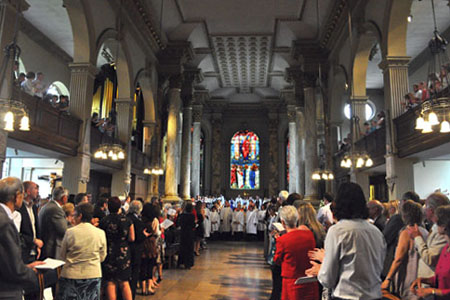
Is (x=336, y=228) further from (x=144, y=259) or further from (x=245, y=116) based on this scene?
(x=245, y=116)

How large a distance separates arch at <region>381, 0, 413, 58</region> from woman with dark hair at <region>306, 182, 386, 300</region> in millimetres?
8320

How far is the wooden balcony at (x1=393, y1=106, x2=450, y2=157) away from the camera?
25.4 feet

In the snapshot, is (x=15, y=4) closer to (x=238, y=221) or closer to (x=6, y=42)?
(x=6, y=42)

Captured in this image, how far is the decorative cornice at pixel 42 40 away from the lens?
1384 centimetres

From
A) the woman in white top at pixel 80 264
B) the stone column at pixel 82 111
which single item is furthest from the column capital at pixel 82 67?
the woman in white top at pixel 80 264

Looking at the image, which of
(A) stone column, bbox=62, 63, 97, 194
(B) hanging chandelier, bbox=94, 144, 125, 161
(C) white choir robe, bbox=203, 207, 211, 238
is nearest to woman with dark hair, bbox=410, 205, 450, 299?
(B) hanging chandelier, bbox=94, 144, 125, 161

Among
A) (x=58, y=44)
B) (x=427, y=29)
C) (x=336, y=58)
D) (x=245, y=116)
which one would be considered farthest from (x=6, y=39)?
(x=245, y=116)

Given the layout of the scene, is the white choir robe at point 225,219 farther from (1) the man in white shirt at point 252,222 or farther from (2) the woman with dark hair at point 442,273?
(2) the woman with dark hair at point 442,273

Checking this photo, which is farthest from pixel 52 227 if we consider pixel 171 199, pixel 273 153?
pixel 273 153

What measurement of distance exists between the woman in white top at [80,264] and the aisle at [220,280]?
244 cm

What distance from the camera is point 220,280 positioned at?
786 centimetres

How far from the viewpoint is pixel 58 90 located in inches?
645

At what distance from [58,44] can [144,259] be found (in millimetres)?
12622

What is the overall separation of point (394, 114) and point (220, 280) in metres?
6.03
